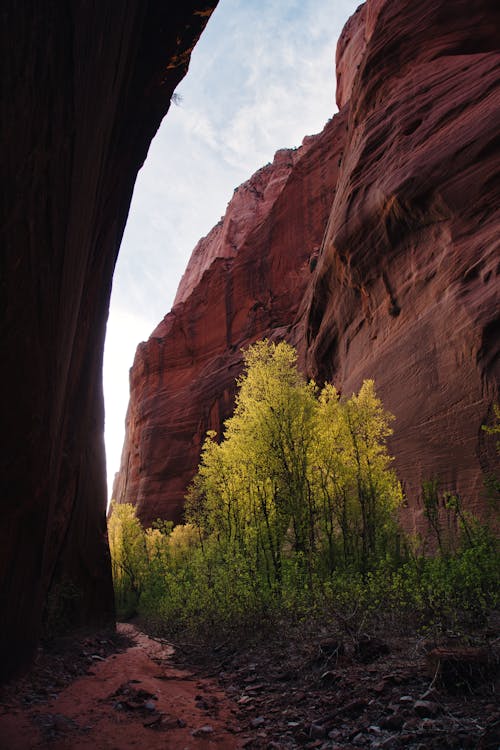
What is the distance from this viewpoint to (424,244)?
1994 centimetres

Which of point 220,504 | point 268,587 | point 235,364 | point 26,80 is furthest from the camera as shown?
point 235,364

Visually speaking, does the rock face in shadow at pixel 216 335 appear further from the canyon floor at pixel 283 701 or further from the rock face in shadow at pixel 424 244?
the canyon floor at pixel 283 701

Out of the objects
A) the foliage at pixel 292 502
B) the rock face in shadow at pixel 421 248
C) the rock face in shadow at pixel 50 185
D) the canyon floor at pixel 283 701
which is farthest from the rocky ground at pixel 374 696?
the rock face in shadow at pixel 421 248

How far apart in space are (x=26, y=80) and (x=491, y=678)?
A: 281 inches

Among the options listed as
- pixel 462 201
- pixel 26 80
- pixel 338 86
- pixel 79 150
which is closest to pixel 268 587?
pixel 79 150

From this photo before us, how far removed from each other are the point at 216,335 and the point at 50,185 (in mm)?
47344

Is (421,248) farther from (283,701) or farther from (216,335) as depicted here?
(216,335)

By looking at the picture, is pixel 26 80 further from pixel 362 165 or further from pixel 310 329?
pixel 310 329

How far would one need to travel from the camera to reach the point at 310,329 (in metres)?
32.0

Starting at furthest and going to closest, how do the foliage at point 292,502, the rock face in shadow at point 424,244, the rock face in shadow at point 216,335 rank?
the rock face in shadow at point 216,335, the rock face in shadow at point 424,244, the foliage at point 292,502

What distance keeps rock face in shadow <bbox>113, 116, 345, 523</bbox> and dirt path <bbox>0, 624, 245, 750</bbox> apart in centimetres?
3490

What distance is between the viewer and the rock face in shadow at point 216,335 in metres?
45.5

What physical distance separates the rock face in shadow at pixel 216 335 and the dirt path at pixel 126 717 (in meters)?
34.9

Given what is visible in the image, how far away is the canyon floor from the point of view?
4.40 m
